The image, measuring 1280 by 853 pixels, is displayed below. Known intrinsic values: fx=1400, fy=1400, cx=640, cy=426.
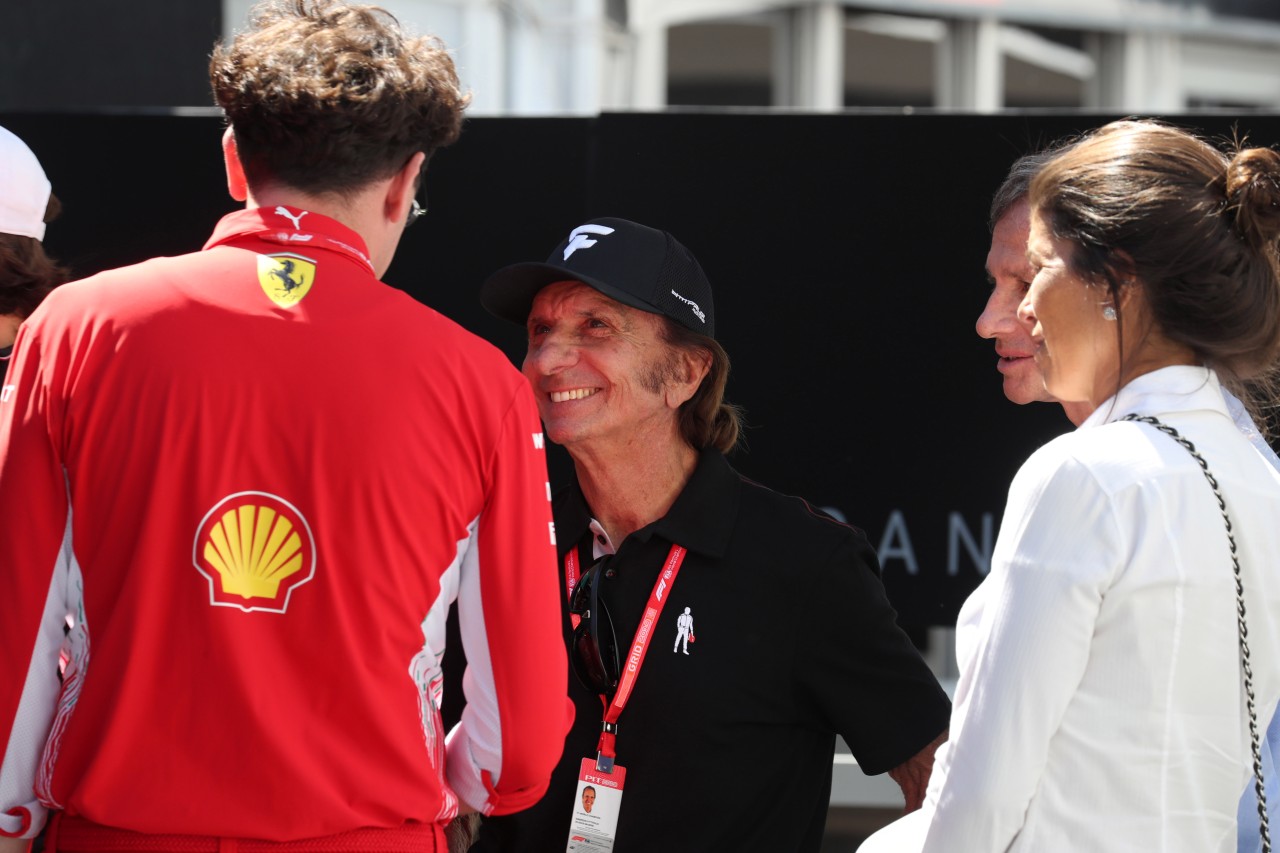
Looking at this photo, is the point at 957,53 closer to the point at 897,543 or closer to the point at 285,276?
the point at 897,543

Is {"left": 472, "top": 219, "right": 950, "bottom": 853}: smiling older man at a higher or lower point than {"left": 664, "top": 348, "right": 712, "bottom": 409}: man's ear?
lower

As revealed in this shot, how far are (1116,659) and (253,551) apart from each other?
2.74 ft

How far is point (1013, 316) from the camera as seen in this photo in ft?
7.58

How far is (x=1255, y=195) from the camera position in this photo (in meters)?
1.49

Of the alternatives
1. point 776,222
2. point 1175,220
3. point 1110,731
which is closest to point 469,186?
point 776,222

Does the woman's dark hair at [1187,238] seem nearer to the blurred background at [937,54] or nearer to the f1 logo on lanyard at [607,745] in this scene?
the f1 logo on lanyard at [607,745]

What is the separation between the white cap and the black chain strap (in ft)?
4.99

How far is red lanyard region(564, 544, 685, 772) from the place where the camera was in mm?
2074

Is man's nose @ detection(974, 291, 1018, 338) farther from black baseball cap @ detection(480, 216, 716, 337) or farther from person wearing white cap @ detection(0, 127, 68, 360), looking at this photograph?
person wearing white cap @ detection(0, 127, 68, 360)

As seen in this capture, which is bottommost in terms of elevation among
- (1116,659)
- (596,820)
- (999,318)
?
(596,820)

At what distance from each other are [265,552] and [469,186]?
1.72m

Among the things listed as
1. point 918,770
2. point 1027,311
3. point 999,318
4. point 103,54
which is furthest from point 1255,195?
point 103,54

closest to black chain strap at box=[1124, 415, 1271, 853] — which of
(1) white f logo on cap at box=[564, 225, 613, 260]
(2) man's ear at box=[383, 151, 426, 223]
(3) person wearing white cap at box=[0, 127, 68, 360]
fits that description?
(2) man's ear at box=[383, 151, 426, 223]

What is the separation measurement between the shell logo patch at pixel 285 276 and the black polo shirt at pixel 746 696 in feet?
3.15
